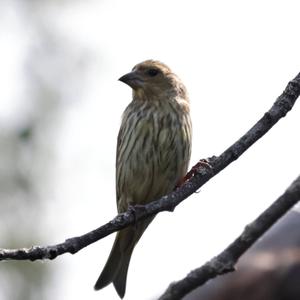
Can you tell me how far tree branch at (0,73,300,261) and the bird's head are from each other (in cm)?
238

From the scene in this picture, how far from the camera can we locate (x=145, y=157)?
6.83 m

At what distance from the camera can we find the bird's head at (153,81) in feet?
24.8

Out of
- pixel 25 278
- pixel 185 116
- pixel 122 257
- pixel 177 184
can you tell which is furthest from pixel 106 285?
pixel 25 278

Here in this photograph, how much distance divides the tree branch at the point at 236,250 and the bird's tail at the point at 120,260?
11.8ft

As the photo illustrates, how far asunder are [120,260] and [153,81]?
1598 mm

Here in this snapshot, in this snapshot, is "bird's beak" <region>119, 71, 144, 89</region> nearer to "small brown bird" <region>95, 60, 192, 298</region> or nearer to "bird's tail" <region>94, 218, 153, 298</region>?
"small brown bird" <region>95, 60, 192, 298</region>

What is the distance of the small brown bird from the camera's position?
6.79 m

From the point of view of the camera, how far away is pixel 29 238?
34.6 feet

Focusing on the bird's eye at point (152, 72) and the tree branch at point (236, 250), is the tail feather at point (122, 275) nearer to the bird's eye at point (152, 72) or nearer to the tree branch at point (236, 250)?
the bird's eye at point (152, 72)

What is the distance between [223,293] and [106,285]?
3864 millimetres

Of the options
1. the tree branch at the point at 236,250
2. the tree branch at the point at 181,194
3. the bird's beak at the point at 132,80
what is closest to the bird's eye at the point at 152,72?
the bird's beak at the point at 132,80

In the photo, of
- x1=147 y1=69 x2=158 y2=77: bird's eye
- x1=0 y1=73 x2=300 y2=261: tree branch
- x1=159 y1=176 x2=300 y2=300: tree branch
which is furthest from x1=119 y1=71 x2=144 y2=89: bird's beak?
x1=159 y1=176 x2=300 y2=300: tree branch

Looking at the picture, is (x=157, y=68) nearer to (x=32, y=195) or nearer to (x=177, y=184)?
(x=177, y=184)

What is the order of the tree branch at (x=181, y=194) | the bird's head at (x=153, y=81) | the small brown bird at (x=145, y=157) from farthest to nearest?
the bird's head at (x=153, y=81) < the small brown bird at (x=145, y=157) < the tree branch at (x=181, y=194)
